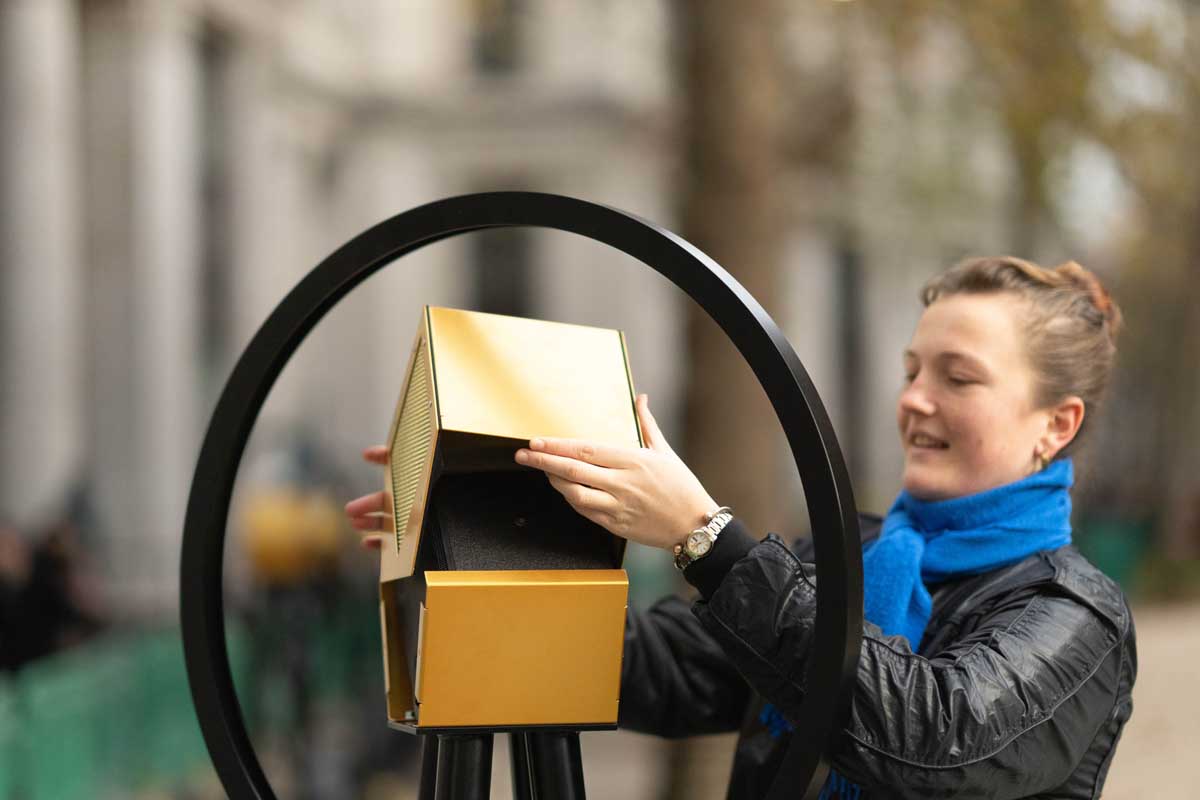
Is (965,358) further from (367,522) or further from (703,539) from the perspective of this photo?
(367,522)

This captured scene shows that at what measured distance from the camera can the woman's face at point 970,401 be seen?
1664 mm

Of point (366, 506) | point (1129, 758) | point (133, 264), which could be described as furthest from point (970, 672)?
point (133, 264)

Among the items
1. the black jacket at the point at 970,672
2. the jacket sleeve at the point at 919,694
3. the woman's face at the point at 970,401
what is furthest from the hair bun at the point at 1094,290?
the jacket sleeve at the point at 919,694

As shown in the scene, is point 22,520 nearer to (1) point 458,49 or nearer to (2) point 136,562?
(2) point 136,562

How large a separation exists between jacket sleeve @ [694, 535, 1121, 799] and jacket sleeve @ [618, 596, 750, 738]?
0.48m

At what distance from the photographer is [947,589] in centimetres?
172

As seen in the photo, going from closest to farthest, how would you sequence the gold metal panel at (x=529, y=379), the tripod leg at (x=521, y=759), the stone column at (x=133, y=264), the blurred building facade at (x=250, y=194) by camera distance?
the gold metal panel at (x=529, y=379) < the tripod leg at (x=521, y=759) < the blurred building facade at (x=250, y=194) < the stone column at (x=133, y=264)

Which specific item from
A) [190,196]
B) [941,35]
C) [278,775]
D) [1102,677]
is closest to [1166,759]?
[941,35]

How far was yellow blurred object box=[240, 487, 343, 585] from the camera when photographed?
745cm

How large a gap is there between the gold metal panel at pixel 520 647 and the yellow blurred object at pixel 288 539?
599 centimetres

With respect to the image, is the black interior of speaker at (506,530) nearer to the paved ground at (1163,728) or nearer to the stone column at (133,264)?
the paved ground at (1163,728)

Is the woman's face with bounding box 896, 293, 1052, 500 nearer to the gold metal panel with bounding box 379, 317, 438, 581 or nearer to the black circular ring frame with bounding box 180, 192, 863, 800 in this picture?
the black circular ring frame with bounding box 180, 192, 863, 800

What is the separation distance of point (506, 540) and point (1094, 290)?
0.88 m

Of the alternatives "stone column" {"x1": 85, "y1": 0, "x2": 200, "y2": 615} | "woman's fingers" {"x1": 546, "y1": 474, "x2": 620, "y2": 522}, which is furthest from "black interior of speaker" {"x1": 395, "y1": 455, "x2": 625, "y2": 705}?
"stone column" {"x1": 85, "y1": 0, "x2": 200, "y2": 615}
